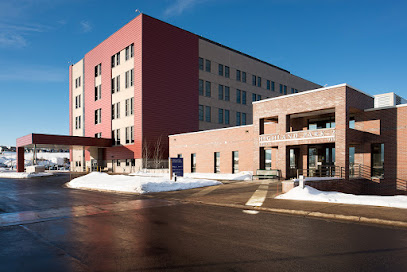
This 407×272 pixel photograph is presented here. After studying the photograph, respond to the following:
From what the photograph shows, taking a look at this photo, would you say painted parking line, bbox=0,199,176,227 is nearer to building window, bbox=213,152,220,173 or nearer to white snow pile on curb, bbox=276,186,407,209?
white snow pile on curb, bbox=276,186,407,209

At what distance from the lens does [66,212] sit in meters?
12.4

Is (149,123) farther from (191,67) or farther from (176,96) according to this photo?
(191,67)

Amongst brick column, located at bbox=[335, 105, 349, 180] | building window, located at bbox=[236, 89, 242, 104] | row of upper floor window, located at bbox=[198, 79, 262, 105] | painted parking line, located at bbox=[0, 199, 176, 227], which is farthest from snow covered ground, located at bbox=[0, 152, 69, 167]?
brick column, located at bbox=[335, 105, 349, 180]

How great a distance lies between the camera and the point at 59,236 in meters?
8.26

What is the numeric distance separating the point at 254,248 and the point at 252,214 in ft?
15.4

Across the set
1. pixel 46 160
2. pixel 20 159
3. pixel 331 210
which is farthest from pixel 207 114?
pixel 46 160

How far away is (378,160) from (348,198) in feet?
46.0

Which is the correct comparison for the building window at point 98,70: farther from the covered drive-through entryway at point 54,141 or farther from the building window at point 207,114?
the building window at point 207,114

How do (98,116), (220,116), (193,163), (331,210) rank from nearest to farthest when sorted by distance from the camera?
1. (331,210)
2. (193,163)
3. (220,116)
4. (98,116)

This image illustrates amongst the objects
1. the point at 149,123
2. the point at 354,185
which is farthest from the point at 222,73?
the point at 354,185

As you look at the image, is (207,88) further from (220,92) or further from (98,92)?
(98,92)

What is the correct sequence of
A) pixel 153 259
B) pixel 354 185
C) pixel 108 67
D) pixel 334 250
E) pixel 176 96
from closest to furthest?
pixel 153 259, pixel 334 250, pixel 354 185, pixel 176 96, pixel 108 67

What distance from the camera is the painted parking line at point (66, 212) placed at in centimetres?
1079

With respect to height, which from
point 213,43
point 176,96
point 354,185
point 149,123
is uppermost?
point 213,43
